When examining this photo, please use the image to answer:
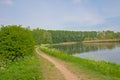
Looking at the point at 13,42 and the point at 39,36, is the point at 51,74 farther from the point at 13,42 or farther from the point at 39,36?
the point at 39,36

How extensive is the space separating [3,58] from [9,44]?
1.69 m

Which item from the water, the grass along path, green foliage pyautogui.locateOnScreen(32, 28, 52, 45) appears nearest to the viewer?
the grass along path

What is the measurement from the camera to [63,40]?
17688 cm

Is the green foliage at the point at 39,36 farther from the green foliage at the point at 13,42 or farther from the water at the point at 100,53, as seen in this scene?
the green foliage at the point at 13,42

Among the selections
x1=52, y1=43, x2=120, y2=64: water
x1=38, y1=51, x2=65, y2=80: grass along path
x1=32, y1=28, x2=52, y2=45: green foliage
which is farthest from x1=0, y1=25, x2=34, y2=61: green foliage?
x1=32, y1=28, x2=52, y2=45: green foliage

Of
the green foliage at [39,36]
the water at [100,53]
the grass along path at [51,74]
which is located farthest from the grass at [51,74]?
the green foliage at [39,36]

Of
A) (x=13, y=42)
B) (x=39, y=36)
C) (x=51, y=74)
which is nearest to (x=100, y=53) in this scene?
(x=13, y=42)

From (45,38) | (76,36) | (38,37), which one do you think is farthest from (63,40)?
(38,37)

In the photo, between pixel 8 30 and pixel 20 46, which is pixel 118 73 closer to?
pixel 20 46

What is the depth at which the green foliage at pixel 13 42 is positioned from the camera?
1098 inches

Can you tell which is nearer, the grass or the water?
the grass

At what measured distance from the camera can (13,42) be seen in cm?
2803

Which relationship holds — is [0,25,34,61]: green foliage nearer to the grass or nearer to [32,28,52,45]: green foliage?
the grass

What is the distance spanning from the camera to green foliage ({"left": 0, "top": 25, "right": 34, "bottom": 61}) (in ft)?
91.5
